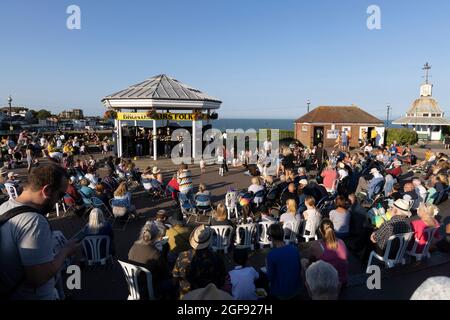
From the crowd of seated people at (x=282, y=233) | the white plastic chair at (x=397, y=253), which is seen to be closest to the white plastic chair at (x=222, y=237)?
the crowd of seated people at (x=282, y=233)

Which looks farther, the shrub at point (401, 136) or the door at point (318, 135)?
the door at point (318, 135)

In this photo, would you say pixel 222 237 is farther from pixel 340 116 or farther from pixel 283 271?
pixel 340 116

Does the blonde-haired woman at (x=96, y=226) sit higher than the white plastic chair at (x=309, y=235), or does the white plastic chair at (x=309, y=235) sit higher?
the blonde-haired woman at (x=96, y=226)

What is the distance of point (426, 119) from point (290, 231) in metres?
35.9

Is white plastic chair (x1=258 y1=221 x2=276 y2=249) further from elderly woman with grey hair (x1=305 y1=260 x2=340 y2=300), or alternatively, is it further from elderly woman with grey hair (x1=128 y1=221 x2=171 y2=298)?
elderly woman with grey hair (x1=305 y1=260 x2=340 y2=300)

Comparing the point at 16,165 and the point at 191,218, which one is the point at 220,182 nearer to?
the point at 191,218

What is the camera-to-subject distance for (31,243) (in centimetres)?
217

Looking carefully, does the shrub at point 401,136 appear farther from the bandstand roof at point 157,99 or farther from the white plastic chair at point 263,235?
the white plastic chair at point 263,235

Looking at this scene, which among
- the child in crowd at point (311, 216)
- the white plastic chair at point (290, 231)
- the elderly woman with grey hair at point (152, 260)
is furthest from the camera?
the child in crowd at point (311, 216)

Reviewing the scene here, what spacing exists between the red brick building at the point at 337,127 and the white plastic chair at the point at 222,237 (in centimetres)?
2483

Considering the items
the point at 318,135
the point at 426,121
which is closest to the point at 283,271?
the point at 318,135

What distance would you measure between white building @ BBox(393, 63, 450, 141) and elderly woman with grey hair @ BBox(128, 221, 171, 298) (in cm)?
3765

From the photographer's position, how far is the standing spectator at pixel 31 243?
216 cm
